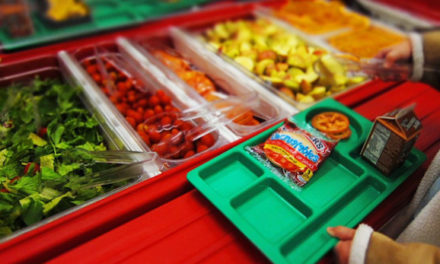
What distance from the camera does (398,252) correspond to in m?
0.77

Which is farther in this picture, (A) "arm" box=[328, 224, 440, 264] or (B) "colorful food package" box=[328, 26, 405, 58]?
(B) "colorful food package" box=[328, 26, 405, 58]

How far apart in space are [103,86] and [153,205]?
0.78m

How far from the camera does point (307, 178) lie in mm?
1007

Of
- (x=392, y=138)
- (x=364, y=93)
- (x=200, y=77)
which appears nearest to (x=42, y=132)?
(x=200, y=77)

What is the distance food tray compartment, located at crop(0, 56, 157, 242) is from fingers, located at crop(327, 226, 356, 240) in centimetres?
57

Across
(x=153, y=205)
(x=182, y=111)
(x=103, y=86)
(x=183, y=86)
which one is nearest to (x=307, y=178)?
(x=153, y=205)

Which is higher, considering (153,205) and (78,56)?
(78,56)

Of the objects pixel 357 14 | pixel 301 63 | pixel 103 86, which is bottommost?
pixel 357 14

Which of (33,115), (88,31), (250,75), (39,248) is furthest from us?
(88,31)

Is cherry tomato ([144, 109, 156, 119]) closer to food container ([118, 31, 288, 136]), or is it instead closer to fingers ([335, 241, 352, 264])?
food container ([118, 31, 288, 136])

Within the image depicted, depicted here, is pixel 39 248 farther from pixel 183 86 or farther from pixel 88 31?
pixel 88 31

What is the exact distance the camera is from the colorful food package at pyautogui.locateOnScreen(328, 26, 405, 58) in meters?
1.87

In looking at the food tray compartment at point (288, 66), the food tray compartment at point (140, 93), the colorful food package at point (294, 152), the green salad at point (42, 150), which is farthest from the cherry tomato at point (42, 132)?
the food tray compartment at point (288, 66)

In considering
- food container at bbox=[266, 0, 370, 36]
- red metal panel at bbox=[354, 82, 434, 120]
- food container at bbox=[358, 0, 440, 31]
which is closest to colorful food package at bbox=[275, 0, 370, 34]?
food container at bbox=[266, 0, 370, 36]
